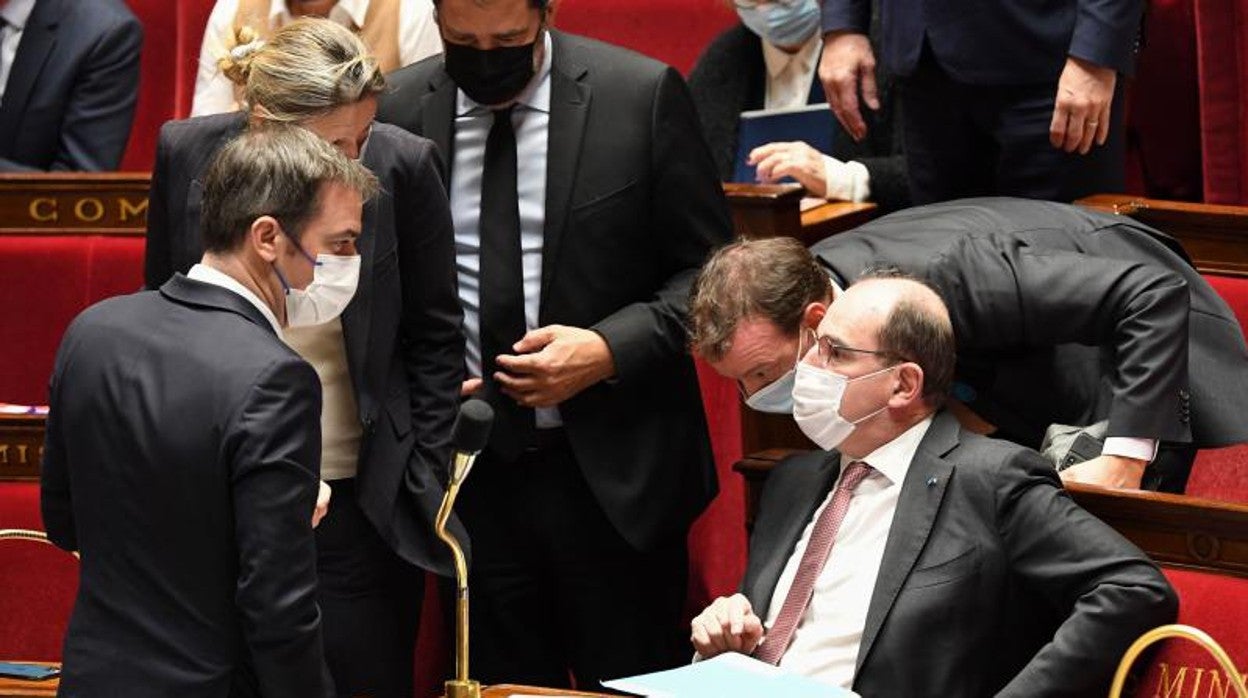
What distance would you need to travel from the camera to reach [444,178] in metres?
1.73

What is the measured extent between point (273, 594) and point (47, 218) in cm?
117

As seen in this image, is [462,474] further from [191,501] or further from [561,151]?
[561,151]

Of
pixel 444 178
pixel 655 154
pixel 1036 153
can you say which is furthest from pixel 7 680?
pixel 1036 153

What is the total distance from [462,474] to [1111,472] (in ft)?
1.77

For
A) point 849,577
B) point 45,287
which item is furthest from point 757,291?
point 45,287

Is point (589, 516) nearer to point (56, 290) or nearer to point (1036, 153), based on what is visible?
point (1036, 153)

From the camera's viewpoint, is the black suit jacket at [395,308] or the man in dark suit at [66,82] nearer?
the black suit jacket at [395,308]

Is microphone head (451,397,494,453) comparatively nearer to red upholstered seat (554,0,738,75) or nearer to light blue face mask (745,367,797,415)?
light blue face mask (745,367,797,415)

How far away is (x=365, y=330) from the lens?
1.54 m

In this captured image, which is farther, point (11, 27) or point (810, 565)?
point (11, 27)

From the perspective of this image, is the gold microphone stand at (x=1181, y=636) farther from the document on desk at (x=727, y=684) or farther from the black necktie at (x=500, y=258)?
the black necktie at (x=500, y=258)

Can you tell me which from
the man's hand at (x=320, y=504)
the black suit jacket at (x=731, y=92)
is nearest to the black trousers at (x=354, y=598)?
the man's hand at (x=320, y=504)

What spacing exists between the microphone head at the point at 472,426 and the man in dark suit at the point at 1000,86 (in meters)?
0.80

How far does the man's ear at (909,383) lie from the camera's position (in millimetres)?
1475
